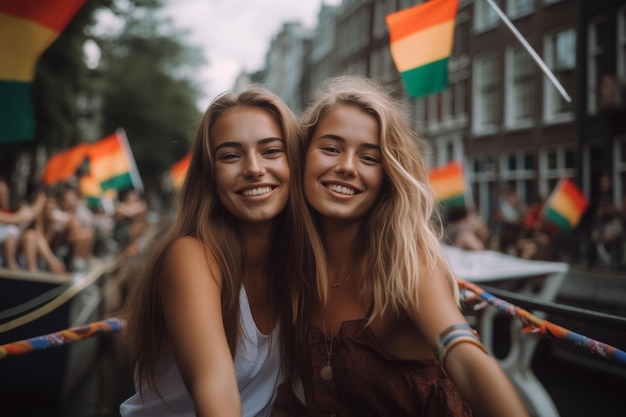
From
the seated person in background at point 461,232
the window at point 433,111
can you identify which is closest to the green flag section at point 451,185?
the seated person in background at point 461,232

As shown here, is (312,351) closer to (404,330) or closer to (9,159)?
(404,330)

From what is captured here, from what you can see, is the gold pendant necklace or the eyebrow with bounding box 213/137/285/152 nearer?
the gold pendant necklace

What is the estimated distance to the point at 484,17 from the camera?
69.4ft

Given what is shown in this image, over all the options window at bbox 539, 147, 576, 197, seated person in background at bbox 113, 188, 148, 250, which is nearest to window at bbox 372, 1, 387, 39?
window at bbox 539, 147, 576, 197

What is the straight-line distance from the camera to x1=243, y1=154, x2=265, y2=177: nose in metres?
2.36

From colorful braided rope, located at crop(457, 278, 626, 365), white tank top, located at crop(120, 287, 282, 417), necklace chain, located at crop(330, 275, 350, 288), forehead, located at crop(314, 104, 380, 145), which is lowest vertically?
white tank top, located at crop(120, 287, 282, 417)

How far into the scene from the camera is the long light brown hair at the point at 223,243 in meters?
2.34

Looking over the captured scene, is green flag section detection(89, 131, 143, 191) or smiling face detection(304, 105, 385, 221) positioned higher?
green flag section detection(89, 131, 143, 191)

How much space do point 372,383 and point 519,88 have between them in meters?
19.1

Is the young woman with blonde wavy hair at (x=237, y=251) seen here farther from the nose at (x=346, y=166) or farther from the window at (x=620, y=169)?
the window at (x=620, y=169)

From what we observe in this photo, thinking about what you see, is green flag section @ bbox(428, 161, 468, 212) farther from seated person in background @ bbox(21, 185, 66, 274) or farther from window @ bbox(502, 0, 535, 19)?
window @ bbox(502, 0, 535, 19)

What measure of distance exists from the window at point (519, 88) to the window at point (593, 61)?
10.0 ft

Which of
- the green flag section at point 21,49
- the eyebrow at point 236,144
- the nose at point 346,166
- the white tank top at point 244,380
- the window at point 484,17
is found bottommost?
the white tank top at point 244,380

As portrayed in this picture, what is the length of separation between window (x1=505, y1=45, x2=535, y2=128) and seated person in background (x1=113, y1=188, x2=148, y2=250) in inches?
423
